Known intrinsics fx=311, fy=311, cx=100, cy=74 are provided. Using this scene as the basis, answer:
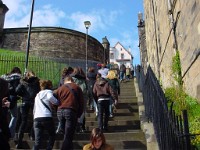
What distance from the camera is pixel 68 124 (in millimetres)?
5840

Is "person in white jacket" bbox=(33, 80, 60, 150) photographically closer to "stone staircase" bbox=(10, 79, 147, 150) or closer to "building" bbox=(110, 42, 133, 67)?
"stone staircase" bbox=(10, 79, 147, 150)

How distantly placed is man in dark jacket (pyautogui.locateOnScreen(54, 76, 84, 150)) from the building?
67.2 metres

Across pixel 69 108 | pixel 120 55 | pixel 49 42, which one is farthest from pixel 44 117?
pixel 120 55

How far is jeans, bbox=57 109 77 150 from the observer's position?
5.70 m

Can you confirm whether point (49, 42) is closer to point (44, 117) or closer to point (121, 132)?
point (121, 132)

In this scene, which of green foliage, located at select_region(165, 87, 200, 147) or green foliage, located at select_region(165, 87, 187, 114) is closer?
green foliage, located at select_region(165, 87, 200, 147)

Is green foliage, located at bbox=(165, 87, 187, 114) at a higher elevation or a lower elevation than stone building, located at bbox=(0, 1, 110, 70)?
lower

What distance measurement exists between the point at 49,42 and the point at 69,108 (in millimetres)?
25027

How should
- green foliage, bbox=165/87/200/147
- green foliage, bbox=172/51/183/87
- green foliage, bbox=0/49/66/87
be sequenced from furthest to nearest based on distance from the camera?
1. green foliage, bbox=0/49/66/87
2. green foliage, bbox=172/51/183/87
3. green foliage, bbox=165/87/200/147

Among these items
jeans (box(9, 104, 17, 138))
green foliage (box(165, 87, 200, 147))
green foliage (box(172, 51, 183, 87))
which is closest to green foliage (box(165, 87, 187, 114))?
green foliage (box(165, 87, 200, 147))

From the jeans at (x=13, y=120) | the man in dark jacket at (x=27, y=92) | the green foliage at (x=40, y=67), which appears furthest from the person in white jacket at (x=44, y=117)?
the green foliage at (x=40, y=67)

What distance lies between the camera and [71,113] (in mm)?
5945

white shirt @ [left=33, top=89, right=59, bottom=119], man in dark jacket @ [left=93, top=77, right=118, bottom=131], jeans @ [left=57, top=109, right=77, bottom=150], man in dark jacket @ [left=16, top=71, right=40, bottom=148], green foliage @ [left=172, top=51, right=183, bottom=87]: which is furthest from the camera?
green foliage @ [left=172, top=51, right=183, bottom=87]

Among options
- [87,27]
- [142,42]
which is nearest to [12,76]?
[87,27]
